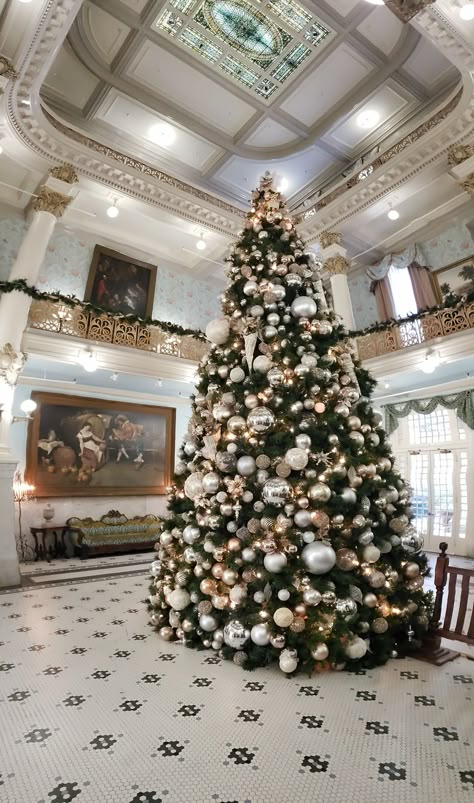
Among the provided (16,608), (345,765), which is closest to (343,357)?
(345,765)

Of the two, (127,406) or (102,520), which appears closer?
(102,520)

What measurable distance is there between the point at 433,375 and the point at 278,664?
8211 millimetres

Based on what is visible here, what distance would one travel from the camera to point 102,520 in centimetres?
898

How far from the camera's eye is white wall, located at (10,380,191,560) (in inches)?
331

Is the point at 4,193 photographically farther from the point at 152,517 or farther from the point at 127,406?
the point at 152,517

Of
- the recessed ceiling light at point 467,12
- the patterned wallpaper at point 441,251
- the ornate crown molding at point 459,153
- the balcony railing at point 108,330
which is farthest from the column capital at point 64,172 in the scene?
the patterned wallpaper at point 441,251

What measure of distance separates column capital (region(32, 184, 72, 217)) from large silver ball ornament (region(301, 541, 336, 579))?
831cm

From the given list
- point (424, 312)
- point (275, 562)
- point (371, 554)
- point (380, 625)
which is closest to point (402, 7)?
point (371, 554)

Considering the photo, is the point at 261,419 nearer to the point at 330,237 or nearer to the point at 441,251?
the point at 330,237

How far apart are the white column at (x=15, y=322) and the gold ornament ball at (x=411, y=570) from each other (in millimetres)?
5446

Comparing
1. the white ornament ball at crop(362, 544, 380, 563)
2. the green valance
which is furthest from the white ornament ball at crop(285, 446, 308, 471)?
the green valance

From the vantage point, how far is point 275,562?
2.87m

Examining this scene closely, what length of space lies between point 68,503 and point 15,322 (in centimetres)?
416

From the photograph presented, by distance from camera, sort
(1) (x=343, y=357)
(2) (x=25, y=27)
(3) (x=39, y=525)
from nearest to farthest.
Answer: (1) (x=343, y=357) < (2) (x=25, y=27) < (3) (x=39, y=525)
